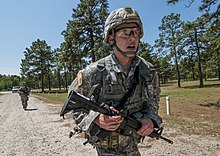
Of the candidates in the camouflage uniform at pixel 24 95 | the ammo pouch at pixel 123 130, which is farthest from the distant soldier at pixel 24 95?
the ammo pouch at pixel 123 130

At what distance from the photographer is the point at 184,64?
113ft

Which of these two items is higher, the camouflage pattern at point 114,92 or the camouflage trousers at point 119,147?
the camouflage pattern at point 114,92

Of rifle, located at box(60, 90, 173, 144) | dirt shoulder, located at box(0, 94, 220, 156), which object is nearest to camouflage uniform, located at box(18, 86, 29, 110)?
dirt shoulder, located at box(0, 94, 220, 156)

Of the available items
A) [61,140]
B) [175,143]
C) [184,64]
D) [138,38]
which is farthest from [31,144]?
[184,64]

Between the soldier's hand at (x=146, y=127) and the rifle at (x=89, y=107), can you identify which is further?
the soldier's hand at (x=146, y=127)

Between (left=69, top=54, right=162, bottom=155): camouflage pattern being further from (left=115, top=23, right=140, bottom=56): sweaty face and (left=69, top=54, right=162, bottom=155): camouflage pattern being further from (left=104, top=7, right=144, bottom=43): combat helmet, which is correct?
(left=104, top=7, right=144, bottom=43): combat helmet

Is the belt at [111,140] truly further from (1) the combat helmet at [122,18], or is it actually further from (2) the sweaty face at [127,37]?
(1) the combat helmet at [122,18]

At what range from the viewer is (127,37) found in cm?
183

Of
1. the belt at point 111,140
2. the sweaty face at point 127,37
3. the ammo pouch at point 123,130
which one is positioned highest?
the sweaty face at point 127,37

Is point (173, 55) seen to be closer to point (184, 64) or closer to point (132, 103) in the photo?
point (184, 64)

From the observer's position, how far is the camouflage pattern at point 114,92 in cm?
180

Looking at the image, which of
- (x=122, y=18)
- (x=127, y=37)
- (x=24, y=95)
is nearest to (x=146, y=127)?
(x=127, y=37)

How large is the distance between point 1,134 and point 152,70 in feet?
26.8

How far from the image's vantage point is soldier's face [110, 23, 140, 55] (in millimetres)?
1827
